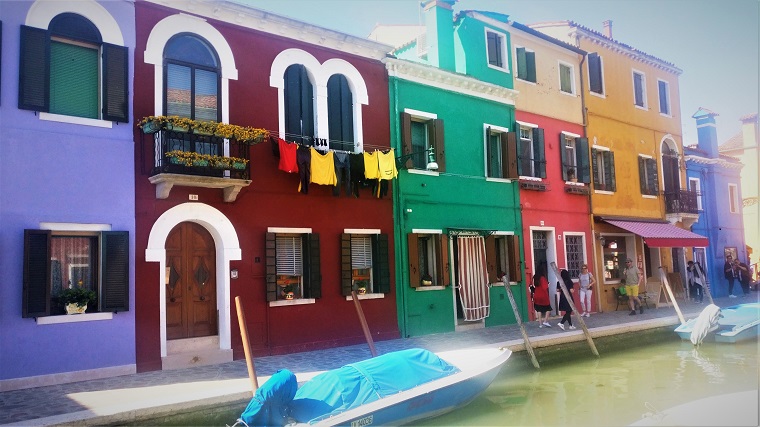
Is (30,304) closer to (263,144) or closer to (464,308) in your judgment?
(263,144)

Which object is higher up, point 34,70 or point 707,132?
point 707,132

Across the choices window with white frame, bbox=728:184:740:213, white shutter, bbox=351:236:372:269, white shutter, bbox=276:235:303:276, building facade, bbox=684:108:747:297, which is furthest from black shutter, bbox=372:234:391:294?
window with white frame, bbox=728:184:740:213

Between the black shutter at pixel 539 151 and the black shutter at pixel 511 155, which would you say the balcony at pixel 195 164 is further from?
the black shutter at pixel 539 151

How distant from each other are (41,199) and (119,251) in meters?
1.52

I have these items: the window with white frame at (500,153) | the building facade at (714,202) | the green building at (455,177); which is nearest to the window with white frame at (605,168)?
the green building at (455,177)

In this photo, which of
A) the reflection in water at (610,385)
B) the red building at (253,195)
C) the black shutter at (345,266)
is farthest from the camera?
the black shutter at (345,266)

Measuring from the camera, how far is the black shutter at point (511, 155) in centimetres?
1788

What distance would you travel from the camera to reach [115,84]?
1098 centimetres

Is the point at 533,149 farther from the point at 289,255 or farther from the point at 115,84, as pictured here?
the point at 115,84

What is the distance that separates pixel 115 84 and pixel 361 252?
654cm

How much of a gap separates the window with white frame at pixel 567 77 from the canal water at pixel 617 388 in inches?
345

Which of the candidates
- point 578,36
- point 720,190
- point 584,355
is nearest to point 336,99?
point 584,355

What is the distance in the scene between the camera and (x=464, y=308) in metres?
16.1

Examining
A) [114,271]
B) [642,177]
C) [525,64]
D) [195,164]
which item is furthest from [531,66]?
[114,271]
